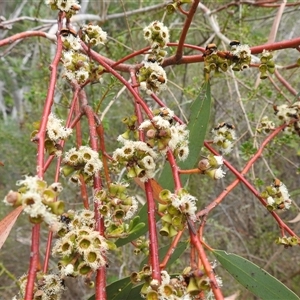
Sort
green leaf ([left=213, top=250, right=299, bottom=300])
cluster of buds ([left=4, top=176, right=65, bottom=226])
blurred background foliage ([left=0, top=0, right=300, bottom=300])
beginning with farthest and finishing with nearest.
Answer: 1. blurred background foliage ([left=0, top=0, right=300, bottom=300])
2. green leaf ([left=213, top=250, right=299, bottom=300])
3. cluster of buds ([left=4, top=176, right=65, bottom=226])

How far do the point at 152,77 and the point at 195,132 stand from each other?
0.19 metres

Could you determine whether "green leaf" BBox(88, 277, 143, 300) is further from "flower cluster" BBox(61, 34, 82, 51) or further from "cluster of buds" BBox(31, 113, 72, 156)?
"flower cluster" BBox(61, 34, 82, 51)

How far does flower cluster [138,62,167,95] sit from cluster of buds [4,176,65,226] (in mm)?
347

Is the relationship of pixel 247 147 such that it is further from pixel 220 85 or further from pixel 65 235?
pixel 220 85

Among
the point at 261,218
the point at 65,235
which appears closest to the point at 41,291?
the point at 65,235

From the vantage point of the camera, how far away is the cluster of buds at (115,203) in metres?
0.59

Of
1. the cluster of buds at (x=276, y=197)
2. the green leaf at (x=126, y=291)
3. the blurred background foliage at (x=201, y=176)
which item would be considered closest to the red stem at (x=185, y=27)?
the cluster of buds at (x=276, y=197)

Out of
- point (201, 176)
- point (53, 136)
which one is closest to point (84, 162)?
point (53, 136)

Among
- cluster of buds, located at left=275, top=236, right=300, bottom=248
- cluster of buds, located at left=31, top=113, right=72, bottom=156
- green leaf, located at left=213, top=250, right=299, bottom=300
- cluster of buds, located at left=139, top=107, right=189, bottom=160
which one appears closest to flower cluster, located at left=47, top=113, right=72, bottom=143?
cluster of buds, located at left=31, top=113, right=72, bottom=156

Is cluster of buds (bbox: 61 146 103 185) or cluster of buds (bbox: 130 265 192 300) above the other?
cluster of buds (bbox: 61 146 103 185)

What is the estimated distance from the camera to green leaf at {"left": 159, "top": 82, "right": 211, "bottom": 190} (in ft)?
2.84

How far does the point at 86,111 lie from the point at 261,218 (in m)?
1.98

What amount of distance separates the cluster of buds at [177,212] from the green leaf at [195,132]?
1.05 ft

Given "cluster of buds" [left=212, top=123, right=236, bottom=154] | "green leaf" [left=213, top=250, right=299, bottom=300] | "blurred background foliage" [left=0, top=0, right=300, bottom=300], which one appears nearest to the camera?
"green leaf" [left=213, top=250, right=299, bottom=300]
